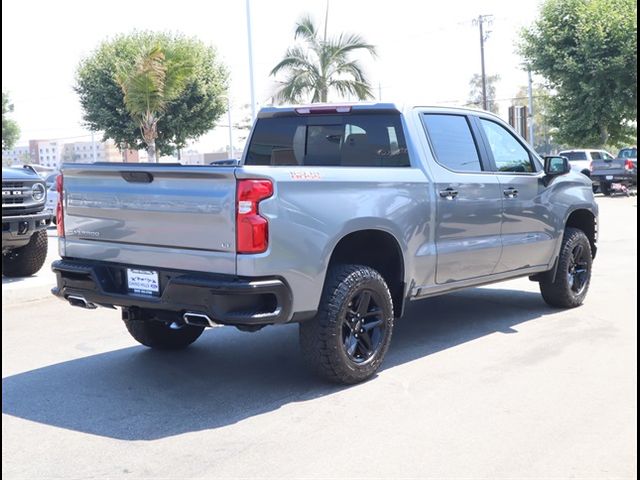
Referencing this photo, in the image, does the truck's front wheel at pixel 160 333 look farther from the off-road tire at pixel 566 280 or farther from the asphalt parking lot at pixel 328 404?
the off-road tire at pixel 566 280

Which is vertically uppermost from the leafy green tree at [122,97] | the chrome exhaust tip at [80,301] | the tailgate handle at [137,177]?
the leafy green tree at [122,97]

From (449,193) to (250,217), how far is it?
2075 mm

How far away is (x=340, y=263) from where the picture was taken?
18.2ft

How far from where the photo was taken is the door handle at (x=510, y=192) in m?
6.90

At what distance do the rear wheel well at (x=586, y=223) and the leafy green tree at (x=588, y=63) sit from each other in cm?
2875

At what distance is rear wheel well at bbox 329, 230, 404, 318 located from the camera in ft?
18.5

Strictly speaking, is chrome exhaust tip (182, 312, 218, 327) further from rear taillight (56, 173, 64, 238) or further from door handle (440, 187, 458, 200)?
door handle (440, 187, 458, 200)

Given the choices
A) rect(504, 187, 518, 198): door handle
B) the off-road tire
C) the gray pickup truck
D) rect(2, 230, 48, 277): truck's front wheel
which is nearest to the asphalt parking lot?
the off-road tire

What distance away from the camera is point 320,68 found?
2317 cm

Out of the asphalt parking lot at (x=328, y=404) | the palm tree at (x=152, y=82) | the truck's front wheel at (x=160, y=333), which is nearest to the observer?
the asphalt parking lot at (x=328, y=404)

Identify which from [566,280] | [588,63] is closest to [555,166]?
[566,280]

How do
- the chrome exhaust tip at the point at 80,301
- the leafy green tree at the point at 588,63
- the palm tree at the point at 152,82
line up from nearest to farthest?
the chrome exhaust tip at the point at 80,301 < the palm tree at the point at 152,82 < the leafy green tree at the point at 588,63

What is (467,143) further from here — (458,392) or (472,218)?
(458,392)

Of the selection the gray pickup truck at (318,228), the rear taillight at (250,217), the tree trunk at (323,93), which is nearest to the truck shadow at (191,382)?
the gray pickup truck at (318,228)
